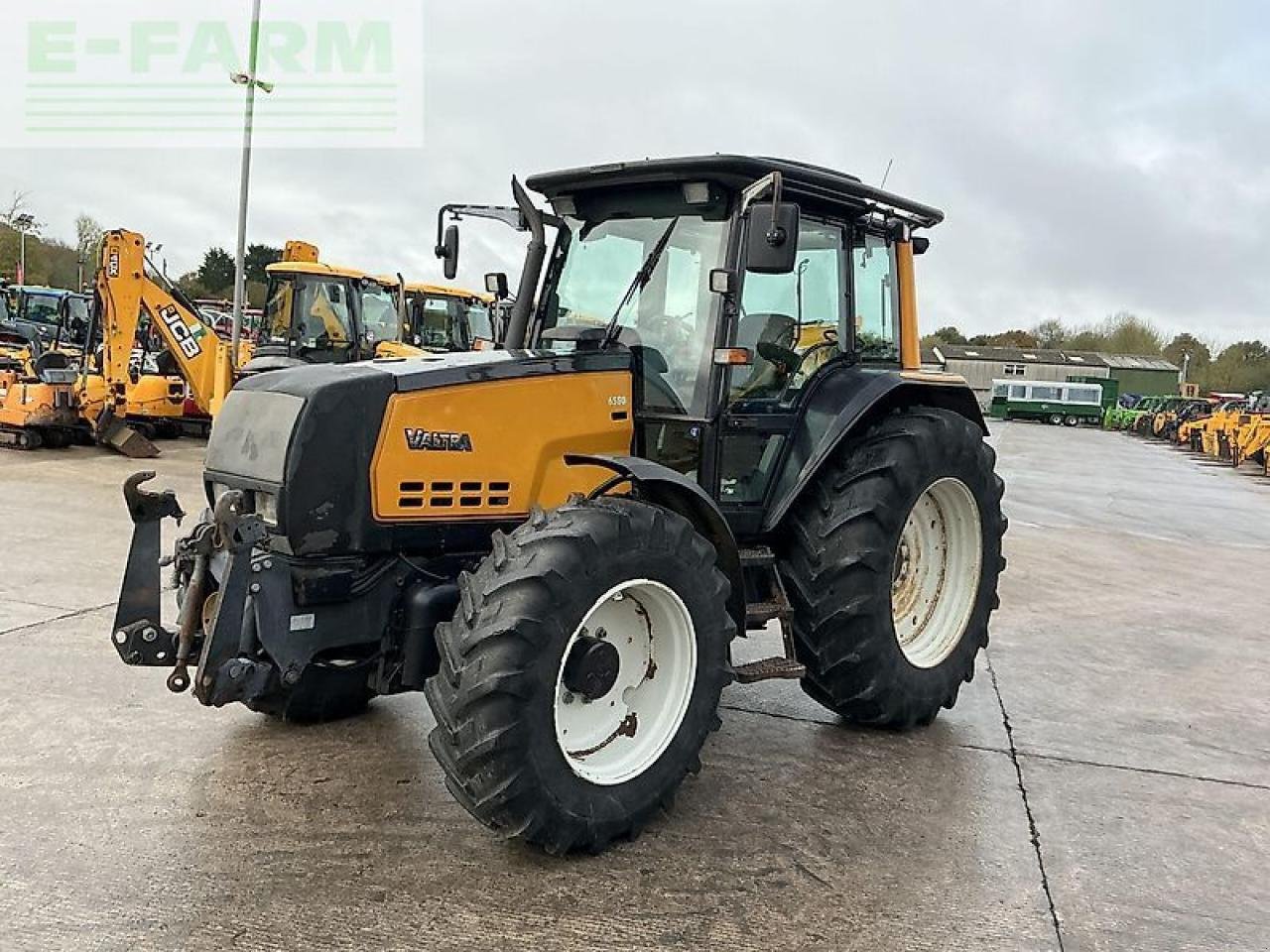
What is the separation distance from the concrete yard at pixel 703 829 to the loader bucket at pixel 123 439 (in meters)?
7.52

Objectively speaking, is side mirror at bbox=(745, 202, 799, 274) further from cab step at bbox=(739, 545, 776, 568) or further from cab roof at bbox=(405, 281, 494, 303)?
cab roof at bbox=(405, 281, 494, 303)

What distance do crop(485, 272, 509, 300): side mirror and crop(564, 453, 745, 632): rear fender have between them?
160 centimetres

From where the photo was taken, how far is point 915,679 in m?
4.57

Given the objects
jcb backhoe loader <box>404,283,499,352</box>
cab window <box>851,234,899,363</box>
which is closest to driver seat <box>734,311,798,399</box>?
cab window <box>851,234,899,363</box>

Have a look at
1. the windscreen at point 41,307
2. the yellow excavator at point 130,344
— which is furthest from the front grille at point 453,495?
the windscreen at point 41,307

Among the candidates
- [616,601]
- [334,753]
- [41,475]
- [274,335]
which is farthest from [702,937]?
[274,335]

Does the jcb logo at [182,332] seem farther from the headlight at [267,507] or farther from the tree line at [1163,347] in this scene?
the tree line at [1163,347]

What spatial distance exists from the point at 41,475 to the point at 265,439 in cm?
910

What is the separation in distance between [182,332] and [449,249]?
1029cm

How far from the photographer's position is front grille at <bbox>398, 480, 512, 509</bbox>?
142 inches

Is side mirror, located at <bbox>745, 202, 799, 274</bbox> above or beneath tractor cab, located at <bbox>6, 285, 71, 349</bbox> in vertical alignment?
beneath

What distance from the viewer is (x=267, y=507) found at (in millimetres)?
3578

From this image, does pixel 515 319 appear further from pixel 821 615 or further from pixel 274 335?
pixel 274 335

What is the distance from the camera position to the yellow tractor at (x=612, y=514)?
10.6ft
